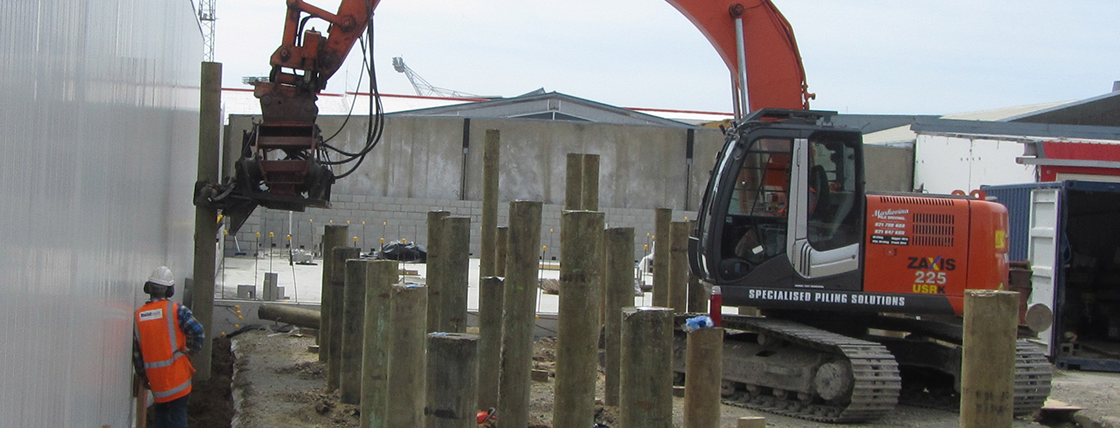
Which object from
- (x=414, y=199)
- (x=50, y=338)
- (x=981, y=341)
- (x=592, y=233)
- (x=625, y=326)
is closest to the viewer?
(x=50, y=338)

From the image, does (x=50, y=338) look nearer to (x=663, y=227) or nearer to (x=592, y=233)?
(x=592, y=233)

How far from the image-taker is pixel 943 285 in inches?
348

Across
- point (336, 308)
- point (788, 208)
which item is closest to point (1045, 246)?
point (788, 208)

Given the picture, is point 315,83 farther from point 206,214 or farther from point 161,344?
point 161,344

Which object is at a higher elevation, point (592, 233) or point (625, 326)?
point (592, 233)

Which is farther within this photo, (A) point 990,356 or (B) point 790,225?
(B) point 790,225

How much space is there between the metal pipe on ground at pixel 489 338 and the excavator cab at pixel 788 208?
236cm

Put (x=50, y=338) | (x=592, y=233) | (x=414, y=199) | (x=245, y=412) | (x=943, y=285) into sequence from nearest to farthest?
1. (x=50, y=338)
2. (x=592, y=233)
3. (x=245, y=412)
4. (x=943, y=285)
5. (x=414, y=199)

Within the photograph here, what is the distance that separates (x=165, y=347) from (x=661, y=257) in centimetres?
439

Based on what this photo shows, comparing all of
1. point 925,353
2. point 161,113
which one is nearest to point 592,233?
point 161,113

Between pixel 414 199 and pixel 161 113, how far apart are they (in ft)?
49.2

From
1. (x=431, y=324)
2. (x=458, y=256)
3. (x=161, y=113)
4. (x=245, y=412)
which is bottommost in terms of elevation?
(x=245, y=412)

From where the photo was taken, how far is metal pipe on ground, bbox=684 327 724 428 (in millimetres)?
5332

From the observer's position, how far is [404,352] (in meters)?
5.11
